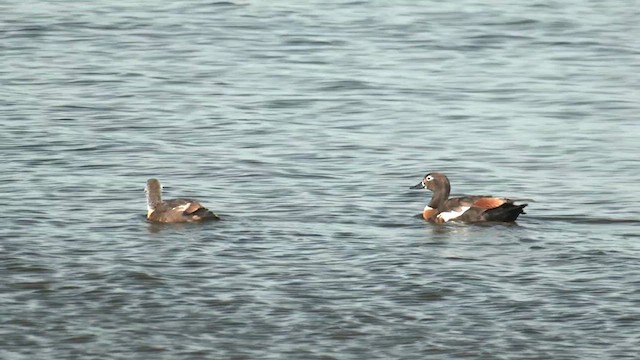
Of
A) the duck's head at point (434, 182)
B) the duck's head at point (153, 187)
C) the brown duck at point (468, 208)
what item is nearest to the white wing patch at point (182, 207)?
the duck's head at point (153, 187)

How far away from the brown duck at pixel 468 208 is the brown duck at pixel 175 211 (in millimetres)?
2096

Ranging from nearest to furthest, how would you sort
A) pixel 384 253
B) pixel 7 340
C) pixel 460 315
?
pixel 7 340, pixel 460 315, pixel 384 253

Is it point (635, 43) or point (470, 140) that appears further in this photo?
point (635, 43)

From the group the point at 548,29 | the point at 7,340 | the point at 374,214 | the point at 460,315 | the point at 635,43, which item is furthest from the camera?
the point at 548,29

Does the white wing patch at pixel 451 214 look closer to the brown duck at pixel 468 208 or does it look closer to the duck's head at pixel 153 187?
the brown duck at pixel 468 208

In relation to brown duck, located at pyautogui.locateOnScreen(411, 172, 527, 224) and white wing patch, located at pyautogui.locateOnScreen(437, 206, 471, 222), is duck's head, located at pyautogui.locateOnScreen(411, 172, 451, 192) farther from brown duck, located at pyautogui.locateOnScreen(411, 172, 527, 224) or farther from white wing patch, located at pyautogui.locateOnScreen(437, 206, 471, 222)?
white wing patch, located at pyautogui.locateOnScreen(437, 206, 471, 222)

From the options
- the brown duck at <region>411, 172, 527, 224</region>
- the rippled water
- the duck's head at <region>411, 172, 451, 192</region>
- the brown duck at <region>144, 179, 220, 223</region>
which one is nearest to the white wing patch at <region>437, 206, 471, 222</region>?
the brown duck at <region>411, 172, 527, 224</region>

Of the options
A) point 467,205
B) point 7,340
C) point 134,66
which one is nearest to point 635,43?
point 134,66

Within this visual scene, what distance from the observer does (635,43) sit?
26422 millimetres

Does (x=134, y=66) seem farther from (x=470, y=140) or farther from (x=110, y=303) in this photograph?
(x=110, y=303)

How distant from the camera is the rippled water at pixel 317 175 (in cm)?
1135

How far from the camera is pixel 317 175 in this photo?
56.8 ft

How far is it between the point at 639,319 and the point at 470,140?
8.01 m

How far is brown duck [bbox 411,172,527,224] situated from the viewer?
49.8ft
